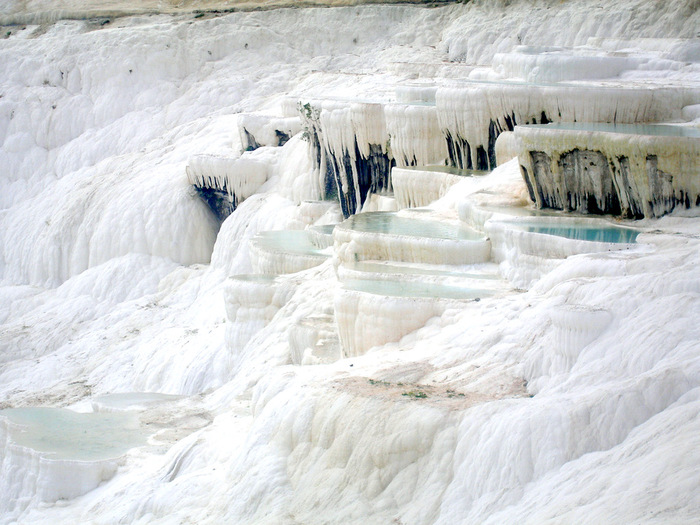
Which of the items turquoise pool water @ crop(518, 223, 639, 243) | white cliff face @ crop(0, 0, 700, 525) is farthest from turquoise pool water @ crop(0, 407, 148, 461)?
turquoise pool water @ crop(518, 223, 639, 243)

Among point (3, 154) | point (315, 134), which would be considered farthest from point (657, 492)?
point (3, 154)

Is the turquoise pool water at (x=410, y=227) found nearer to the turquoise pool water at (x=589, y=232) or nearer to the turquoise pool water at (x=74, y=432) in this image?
the turquoise pool water at (x=589, y=232)

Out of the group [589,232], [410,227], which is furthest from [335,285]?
[589,232]

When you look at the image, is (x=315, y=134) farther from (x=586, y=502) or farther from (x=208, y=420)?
(x=586, y=502)

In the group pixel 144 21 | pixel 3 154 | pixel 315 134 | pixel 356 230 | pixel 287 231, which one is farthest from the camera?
pixel 144 21

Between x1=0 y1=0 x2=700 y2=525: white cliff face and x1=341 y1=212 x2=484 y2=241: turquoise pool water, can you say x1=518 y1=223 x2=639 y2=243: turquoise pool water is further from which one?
x1=341 y1=212 x2=484 y2=241: turquoise pool water

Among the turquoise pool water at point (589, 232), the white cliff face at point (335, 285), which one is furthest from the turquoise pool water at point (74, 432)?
the turquoise pool water at point (589, 232)
